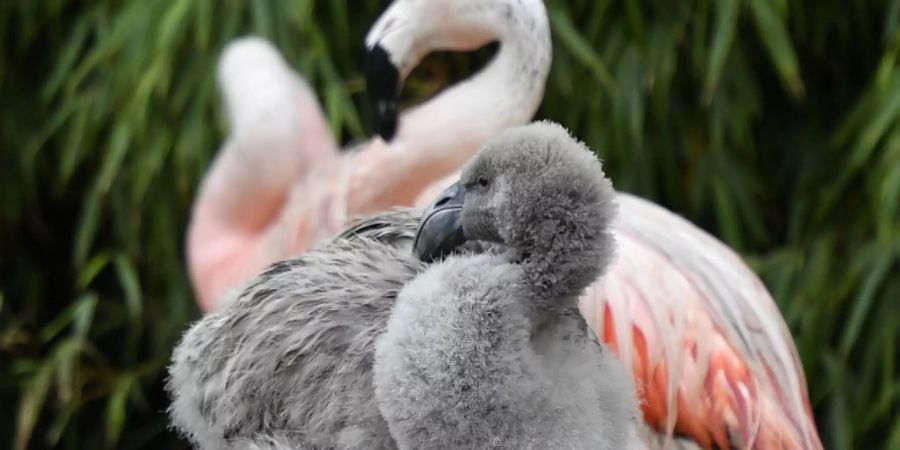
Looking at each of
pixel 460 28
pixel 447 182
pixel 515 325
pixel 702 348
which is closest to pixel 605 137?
pixel 460 28

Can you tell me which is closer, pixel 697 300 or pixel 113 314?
pixel 697 300

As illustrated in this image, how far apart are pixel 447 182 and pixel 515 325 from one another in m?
0.80

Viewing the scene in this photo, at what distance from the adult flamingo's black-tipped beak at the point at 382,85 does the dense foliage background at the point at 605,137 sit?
0.45 metres

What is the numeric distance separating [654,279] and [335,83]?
0.99 m

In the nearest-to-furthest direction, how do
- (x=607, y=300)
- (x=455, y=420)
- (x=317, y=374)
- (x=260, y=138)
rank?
1. (x=455, y=420)
2. (x=317, y=374)
3. (x=607, y=300)
4. (x=260, y=138)

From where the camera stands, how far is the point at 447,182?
1771 millimetres

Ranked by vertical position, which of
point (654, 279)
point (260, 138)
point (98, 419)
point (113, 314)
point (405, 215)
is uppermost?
point (405, 215)

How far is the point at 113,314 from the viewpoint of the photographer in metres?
2.71

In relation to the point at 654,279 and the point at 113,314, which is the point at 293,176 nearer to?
the point at 113,314

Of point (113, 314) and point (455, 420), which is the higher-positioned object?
point (455, 420)

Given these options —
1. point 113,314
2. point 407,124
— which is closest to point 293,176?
point 407,124

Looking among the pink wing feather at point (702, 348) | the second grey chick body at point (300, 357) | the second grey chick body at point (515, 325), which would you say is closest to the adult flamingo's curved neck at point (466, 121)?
the pink wing feather at point (702, 348)

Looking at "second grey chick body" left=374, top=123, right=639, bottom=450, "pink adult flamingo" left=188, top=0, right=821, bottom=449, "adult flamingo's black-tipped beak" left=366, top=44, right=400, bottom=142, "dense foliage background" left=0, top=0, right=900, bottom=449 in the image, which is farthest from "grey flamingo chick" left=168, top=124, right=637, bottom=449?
"dense foliage background" left=0, top=0, right=900, bottom=449

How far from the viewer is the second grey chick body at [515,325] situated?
0.97m
